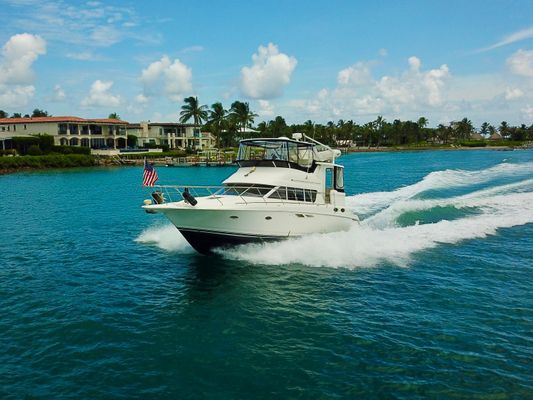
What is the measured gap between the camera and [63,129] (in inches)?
3829

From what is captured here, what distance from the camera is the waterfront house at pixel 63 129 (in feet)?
315

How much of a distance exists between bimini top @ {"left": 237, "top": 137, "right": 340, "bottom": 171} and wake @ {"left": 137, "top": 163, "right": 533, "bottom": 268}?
11.9ft

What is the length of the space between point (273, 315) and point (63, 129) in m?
95.9

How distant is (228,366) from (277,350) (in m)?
1.42

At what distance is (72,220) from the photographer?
30234 mm

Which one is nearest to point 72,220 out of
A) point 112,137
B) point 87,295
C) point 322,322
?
point 87,295

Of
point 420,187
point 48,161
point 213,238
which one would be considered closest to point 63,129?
point 48,161

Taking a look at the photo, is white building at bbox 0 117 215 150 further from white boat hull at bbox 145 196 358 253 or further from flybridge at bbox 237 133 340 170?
white boat hull at bbox 145 196 358 253

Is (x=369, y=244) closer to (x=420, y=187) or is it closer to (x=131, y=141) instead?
(x=420, y=187)

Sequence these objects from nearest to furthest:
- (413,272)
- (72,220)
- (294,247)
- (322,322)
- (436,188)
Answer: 1. (322,322)
2. (413,272)
3. (294,247)
4. (72,220)
5. (436,188)

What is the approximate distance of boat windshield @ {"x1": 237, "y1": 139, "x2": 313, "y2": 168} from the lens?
21.1 meters

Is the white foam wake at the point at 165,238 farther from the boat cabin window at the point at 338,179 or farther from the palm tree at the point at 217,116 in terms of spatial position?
the palm tree at the point at 217,116

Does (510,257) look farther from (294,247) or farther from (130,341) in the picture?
(130,341)

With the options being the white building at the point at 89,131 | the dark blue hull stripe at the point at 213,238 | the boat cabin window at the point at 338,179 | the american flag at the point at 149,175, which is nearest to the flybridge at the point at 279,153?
the boat cabin window at the point at 338,179
